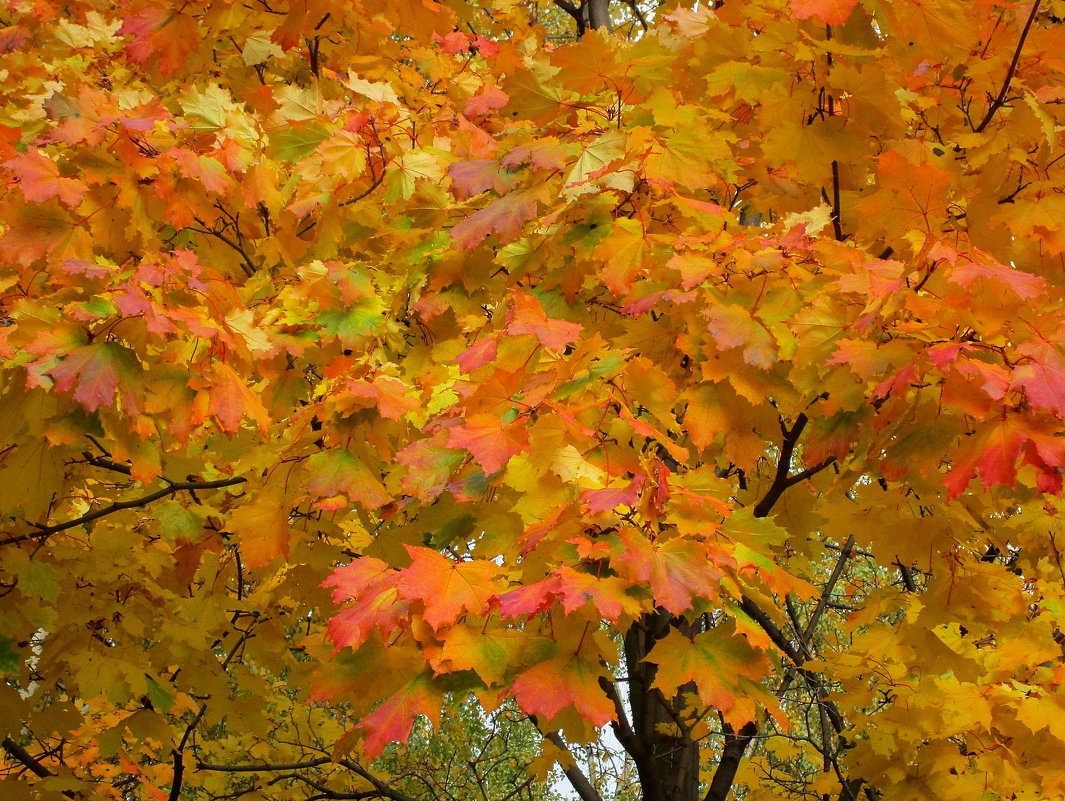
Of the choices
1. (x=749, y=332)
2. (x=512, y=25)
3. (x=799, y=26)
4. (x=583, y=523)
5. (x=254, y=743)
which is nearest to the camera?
(x=583, y=523)

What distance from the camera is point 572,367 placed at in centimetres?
218

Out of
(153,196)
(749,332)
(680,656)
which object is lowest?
(680,656)

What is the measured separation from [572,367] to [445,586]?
2.03 feet

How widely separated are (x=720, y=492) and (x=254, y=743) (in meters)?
5.50

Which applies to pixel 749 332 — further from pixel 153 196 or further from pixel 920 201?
pixel 153 196

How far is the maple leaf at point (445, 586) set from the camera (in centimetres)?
179

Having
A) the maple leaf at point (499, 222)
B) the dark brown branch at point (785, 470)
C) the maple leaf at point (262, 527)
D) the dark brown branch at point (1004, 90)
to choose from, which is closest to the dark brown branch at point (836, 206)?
the dark brown branch at point (1004, 90)

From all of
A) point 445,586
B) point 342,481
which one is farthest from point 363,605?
point 342,481

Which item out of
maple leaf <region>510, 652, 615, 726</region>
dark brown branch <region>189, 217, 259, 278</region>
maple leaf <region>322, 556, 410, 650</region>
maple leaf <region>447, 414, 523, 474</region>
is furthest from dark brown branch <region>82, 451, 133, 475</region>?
maple leaf <region>510, 652, 615, 726</region>

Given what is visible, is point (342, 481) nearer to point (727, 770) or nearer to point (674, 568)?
point (674, 568)

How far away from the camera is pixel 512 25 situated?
5.87m

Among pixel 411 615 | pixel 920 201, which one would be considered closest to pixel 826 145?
pixel 920 201

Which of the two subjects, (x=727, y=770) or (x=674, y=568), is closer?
(x=674, y=568)

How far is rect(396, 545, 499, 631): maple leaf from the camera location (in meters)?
1.79
